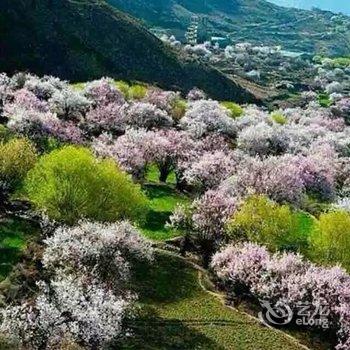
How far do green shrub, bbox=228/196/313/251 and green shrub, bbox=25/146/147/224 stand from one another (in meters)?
9.65

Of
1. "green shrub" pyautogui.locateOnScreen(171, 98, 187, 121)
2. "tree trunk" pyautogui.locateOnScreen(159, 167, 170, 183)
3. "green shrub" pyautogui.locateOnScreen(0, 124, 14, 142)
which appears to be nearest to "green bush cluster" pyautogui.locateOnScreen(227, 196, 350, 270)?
"tree trunk" pyautogui.locateOnScreen(159, 167, 170, 183)

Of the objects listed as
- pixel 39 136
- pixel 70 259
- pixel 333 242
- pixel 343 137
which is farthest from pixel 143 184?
pixel 343 137

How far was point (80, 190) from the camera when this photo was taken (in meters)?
57.7

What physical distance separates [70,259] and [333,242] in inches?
1025

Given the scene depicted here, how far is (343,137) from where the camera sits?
434 feet

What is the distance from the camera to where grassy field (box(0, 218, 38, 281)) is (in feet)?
170

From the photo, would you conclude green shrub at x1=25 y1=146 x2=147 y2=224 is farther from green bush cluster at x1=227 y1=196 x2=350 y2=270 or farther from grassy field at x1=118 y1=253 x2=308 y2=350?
green bush cluster at x1=227 y1=196 x2=350 y2=270

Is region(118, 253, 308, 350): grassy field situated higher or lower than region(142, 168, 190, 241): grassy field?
lower

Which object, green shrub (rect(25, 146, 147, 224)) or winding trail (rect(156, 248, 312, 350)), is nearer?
winding trail (rect(156, 248, 312, 350))

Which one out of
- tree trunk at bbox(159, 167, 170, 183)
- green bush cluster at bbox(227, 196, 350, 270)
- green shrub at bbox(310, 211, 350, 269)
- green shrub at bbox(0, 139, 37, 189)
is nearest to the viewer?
green shrub at bbox(310, 211, 350, 269)

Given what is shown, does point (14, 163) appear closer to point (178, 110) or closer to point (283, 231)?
point (283, 231)

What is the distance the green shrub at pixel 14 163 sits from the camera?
2527 inches

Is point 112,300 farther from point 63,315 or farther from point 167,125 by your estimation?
point 167,125

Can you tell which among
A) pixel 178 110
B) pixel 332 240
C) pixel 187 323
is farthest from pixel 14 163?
pixel 178 110
